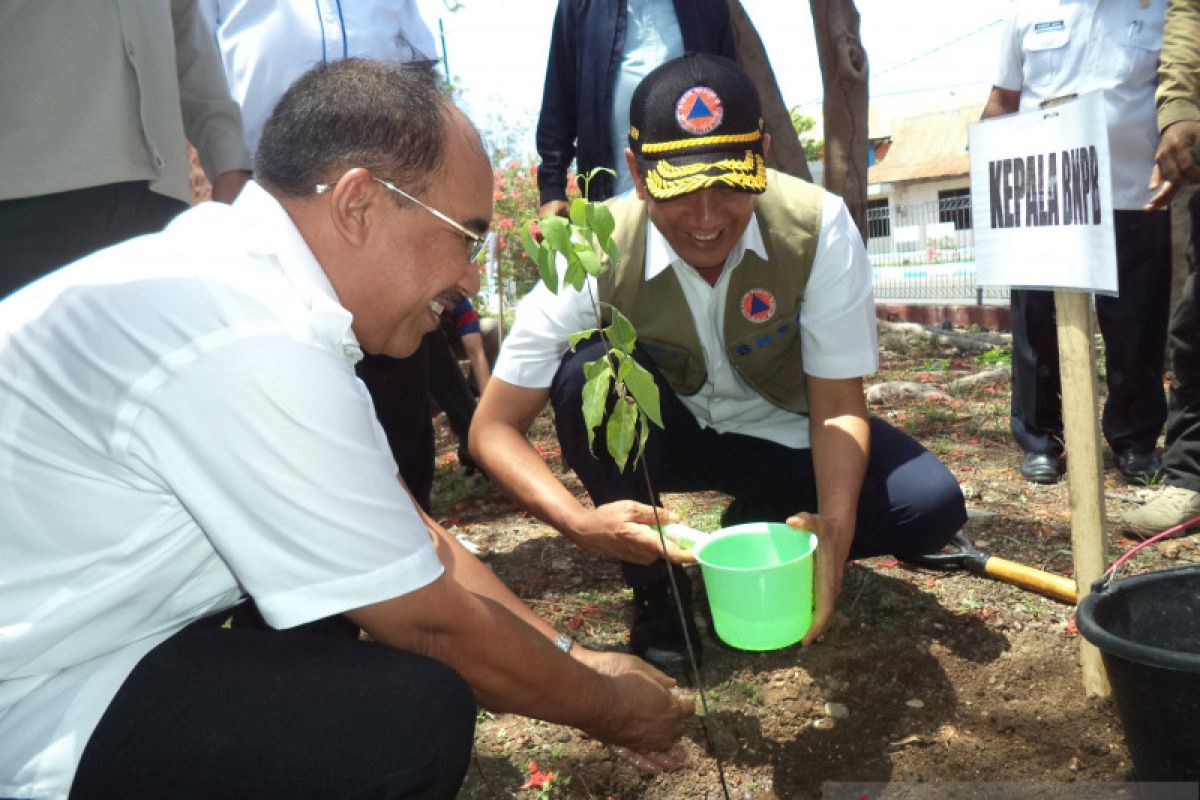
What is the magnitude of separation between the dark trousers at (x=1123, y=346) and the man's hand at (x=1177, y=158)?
449mm

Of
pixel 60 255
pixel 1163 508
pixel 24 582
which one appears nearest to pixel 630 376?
pixel 24 582

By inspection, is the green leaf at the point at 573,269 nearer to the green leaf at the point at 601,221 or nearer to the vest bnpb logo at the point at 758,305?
the green leaf at the point at 601,221

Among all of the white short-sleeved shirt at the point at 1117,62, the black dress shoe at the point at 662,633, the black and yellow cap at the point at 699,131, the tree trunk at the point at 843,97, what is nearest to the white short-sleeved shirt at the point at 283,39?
the black and yellow cap at the point at 699,131

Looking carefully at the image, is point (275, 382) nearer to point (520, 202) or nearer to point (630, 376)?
point (630, 376)

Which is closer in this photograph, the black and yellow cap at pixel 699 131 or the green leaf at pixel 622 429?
the green leaf at pixel 622 429

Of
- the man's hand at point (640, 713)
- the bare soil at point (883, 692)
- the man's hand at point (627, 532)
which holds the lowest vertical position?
the bare soil at point (883, 692)

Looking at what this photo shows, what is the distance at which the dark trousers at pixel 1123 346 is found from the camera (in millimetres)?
3158

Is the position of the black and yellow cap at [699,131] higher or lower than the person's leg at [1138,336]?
higher

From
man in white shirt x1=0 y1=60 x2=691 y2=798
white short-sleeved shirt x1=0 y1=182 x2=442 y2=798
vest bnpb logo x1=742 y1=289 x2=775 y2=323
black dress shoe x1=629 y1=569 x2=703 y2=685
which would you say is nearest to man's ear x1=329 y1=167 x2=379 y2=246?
man in white shirt x1=0 y1=60 x2=691 y2=798

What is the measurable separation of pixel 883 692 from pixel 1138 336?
6.02ft

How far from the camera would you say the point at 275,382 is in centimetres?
108

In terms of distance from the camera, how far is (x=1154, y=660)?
130cm

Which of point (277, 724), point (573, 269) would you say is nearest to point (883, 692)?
point (573, 269)

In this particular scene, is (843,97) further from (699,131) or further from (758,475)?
(699,131)
